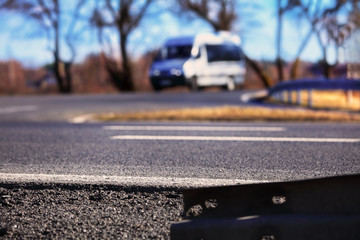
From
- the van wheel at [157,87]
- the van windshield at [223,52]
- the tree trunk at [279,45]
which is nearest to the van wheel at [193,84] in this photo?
the van windshield at [223,52]

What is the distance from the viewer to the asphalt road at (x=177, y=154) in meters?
3.52

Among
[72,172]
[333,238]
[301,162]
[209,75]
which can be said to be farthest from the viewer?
[209,75]

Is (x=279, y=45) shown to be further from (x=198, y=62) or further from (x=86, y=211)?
(x=86, y=211)

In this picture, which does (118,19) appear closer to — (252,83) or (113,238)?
(252,83)

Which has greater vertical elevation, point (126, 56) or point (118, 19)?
point (118, 19)

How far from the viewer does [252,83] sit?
140ft

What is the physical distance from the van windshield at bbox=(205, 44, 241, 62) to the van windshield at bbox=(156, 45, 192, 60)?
1366mm

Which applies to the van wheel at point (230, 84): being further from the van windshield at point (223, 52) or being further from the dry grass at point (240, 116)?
the dry grass at point (240, 116)

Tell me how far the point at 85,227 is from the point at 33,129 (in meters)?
4.54

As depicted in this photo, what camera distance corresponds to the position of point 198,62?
2223 cm

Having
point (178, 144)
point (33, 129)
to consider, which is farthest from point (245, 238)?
point (33, 129)

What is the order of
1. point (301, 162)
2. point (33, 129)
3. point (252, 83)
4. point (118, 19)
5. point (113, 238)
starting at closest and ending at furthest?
1. point (113, 238)
2. point (301, 162)
3. point (33, 129)
4. point (118, 19)
5. point (252, 83)

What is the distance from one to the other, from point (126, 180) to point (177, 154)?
47.8 inches

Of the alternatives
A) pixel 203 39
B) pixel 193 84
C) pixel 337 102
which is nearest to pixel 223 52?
pixel 203 39
